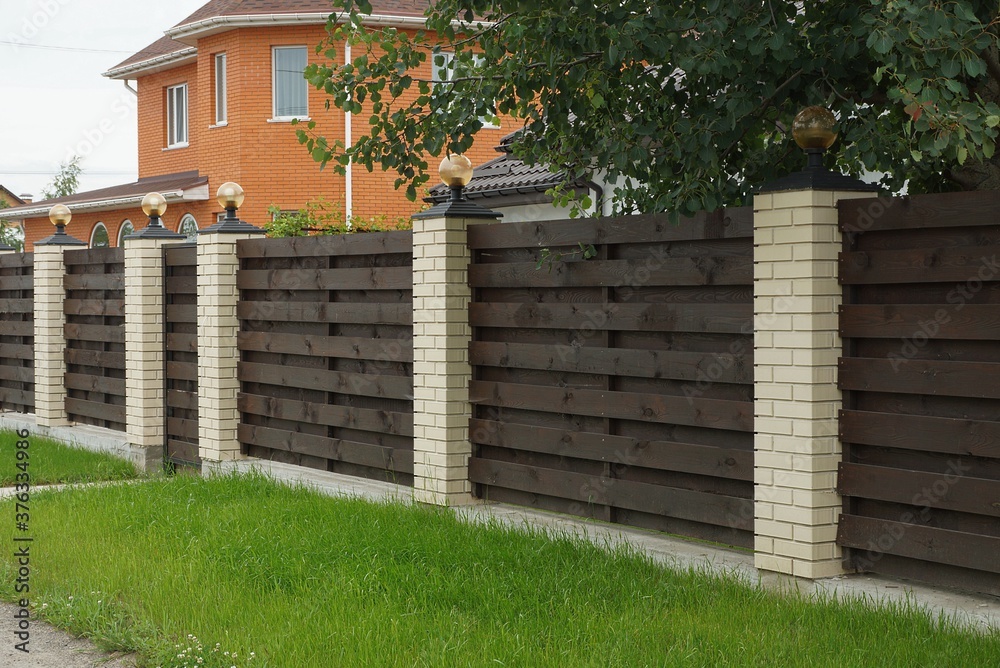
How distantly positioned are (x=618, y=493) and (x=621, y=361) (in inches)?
29.6

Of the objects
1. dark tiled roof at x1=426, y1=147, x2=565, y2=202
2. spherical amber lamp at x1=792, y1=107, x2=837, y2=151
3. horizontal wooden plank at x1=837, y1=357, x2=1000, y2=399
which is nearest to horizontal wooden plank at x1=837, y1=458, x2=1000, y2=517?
horizontal wooden plank at x1=837, y1=357, x2=1000, y2=399

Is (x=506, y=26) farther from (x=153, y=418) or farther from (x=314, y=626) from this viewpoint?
(x=153, y=418)

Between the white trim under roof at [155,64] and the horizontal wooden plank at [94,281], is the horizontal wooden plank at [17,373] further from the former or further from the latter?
the white trim under roof at [155,64]

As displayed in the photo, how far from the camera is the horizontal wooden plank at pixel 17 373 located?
532 inches

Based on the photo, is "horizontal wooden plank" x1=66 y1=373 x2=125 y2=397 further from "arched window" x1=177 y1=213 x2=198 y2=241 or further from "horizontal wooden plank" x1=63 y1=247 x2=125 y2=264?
"arched window" x1=177 y1=213 x2=198 y2=241

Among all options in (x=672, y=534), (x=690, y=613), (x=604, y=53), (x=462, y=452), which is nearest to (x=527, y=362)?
(x=462, y=452)

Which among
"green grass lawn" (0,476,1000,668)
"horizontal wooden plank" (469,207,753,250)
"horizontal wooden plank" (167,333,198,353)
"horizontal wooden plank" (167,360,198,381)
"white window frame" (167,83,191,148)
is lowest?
"green grass lawn" (0,476,1000,668)

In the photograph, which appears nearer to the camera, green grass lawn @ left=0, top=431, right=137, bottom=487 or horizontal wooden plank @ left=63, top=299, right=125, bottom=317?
green grass lawn @ left=0, top=431, right=137, bottom=487

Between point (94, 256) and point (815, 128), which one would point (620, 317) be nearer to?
point (815, 128)

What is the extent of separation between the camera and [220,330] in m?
9.88

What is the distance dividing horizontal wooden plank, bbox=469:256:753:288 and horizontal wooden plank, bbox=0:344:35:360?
293 inches

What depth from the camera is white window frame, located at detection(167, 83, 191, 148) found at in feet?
84.3

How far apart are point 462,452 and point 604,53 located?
9.35 ft

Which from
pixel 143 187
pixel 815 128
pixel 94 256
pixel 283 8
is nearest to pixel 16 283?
pixel 94 256
